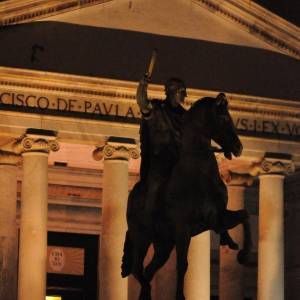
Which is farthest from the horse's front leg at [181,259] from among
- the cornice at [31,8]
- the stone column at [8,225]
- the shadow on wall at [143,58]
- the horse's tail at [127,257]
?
the stone column at [8,225]

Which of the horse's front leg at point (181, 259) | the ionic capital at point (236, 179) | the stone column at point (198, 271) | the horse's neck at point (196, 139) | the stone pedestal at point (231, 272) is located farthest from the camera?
the stone pedestal at point (231, 272)

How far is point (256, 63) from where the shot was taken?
2625 inches

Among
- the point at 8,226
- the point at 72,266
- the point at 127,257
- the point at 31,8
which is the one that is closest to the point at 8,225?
the point at 8,226

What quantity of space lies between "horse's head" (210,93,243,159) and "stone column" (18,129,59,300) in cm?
3563

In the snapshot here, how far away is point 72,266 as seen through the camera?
72.6m

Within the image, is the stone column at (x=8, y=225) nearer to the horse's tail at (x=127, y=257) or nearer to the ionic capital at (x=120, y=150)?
the ionic capital at (x=120, y=150)

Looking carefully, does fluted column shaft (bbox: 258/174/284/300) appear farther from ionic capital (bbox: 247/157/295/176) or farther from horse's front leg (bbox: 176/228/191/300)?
horse's front leg (bbox: 176/228/191/300)

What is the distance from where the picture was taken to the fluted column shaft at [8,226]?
63.0 metres

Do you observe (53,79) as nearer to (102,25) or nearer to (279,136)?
(102,25)

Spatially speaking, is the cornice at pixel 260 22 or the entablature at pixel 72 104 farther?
the cornice at pixel 260 22

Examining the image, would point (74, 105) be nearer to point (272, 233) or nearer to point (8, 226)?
point (8, 226)

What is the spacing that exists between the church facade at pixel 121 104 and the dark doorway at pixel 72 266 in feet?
8.31

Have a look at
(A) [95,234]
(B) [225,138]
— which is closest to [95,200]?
(A) [95,234]

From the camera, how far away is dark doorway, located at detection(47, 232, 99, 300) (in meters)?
72.1
